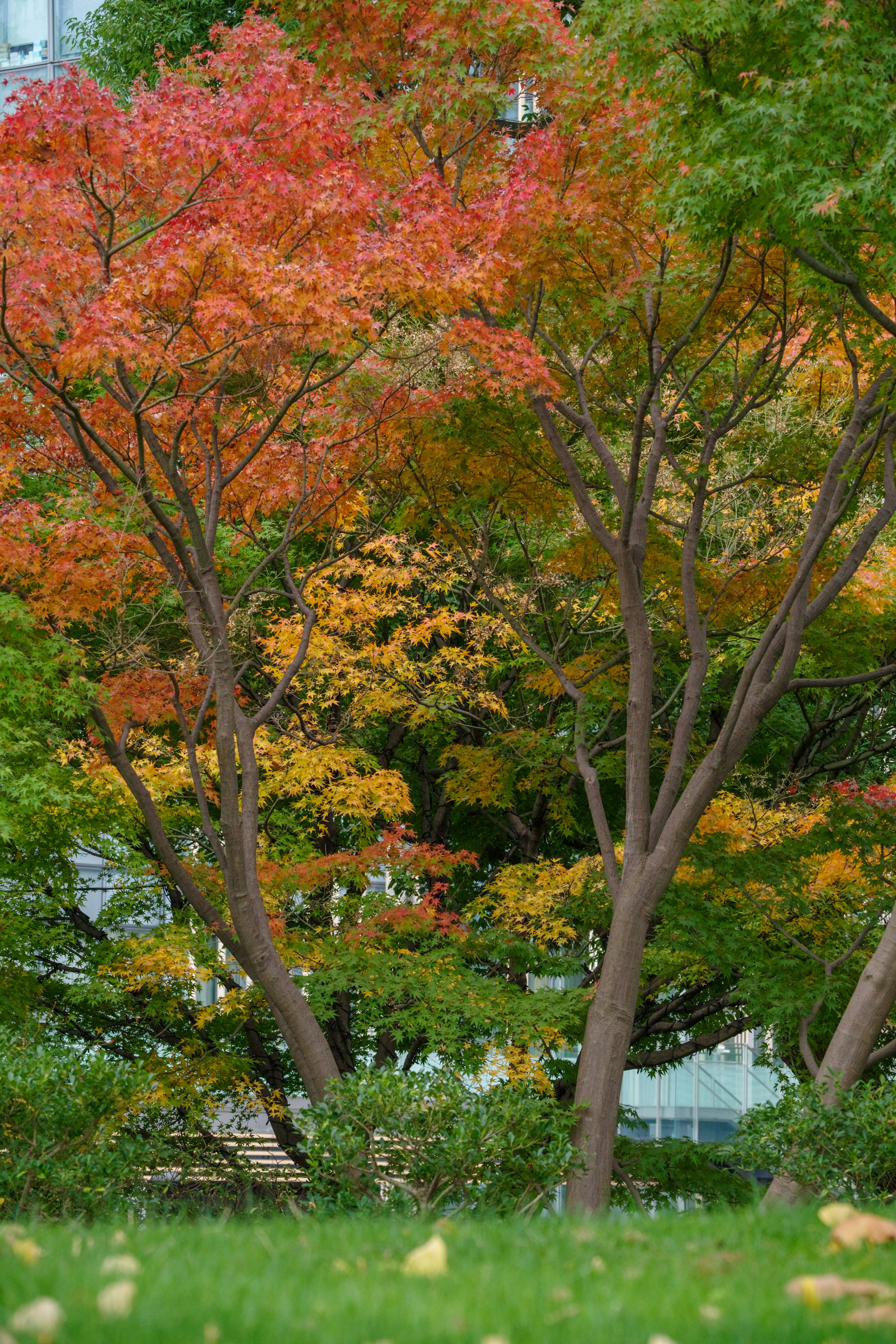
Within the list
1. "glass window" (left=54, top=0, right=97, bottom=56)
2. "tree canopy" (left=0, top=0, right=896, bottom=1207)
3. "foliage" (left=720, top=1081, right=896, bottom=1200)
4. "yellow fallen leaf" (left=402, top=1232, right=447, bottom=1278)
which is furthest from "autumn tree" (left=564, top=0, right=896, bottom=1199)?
"glass window" (left=54, top=0, right=97, bottom=56)

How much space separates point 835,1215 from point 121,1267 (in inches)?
101

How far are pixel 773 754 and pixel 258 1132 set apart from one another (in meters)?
12.0

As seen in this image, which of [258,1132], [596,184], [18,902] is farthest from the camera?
[258,1132]

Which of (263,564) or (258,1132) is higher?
(263,564)

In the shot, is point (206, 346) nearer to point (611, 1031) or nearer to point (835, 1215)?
point (611, 1031)

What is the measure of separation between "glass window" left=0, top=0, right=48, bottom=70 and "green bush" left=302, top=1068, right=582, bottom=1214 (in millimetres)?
27309

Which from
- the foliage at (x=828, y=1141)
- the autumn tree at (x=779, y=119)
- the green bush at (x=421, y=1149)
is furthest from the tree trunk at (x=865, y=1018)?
the green bush at (x=421, y=1149)

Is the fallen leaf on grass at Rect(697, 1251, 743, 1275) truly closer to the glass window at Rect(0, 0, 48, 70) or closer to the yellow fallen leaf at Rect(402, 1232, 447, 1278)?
the yellow fallen leaf at Rect(402, 1232, 447, 1278)

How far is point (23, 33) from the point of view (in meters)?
27.8

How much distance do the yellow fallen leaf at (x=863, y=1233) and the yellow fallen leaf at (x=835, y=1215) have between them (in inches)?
14.2

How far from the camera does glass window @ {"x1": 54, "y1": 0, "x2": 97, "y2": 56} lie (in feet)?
89.2

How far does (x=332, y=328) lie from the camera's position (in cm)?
919

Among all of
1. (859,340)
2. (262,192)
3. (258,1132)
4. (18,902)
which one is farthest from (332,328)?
(258,1132)

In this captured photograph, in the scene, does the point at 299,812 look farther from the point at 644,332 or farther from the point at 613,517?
the point at 644,332
